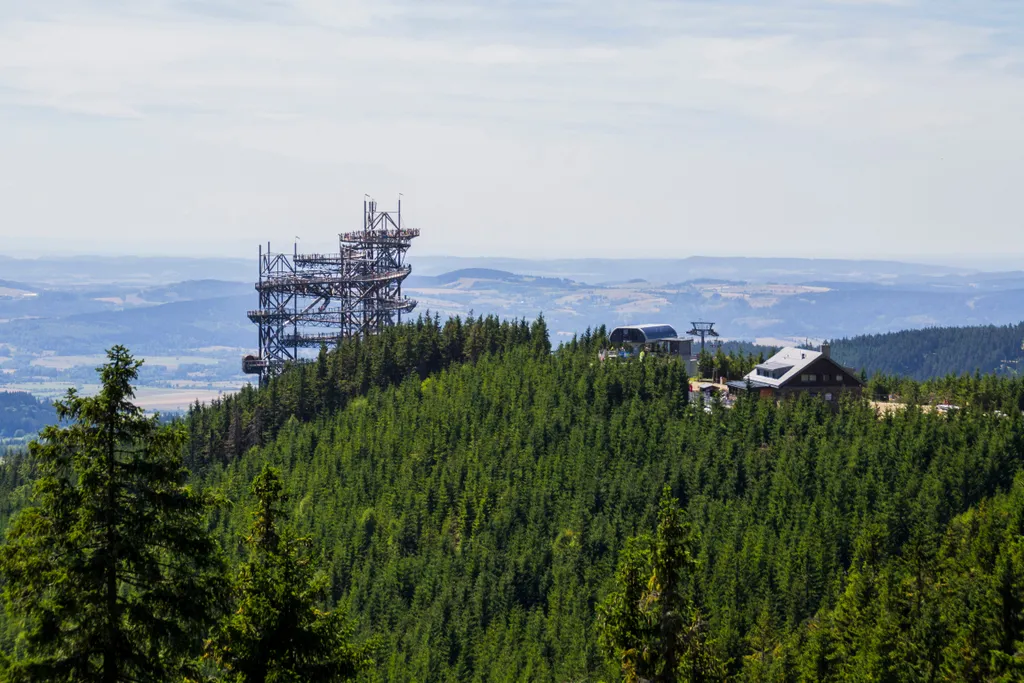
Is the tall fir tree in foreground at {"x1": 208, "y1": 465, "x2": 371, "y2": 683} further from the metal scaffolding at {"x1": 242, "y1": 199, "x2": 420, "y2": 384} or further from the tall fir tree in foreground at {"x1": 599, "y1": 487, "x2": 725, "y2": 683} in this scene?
the metal scaffolding at {"x1": 242, "y1": 199, "x2": 420, "y2": 384}

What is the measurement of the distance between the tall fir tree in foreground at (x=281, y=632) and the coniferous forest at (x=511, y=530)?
65 mm

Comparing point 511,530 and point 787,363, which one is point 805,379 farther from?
point 511,530

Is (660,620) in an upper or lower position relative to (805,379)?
upper

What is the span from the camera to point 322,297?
132m

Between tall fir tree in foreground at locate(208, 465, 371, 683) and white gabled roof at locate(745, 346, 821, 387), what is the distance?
216 feet

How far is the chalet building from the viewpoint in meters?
88.5

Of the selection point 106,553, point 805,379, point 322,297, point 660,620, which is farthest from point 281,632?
point 322,297

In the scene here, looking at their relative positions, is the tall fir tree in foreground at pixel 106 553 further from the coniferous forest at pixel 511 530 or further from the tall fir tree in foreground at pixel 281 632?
the tall fir tree in foreground at pixel 281 632

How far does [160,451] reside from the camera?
23719 millimetres

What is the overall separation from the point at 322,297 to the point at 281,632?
107 m

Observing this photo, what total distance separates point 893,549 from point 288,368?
73.9 m

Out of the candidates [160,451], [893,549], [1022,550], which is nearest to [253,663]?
[160,451]

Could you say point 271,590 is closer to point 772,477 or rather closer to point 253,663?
point 253,663

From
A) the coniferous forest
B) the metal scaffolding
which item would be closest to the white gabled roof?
the coniferous forest
